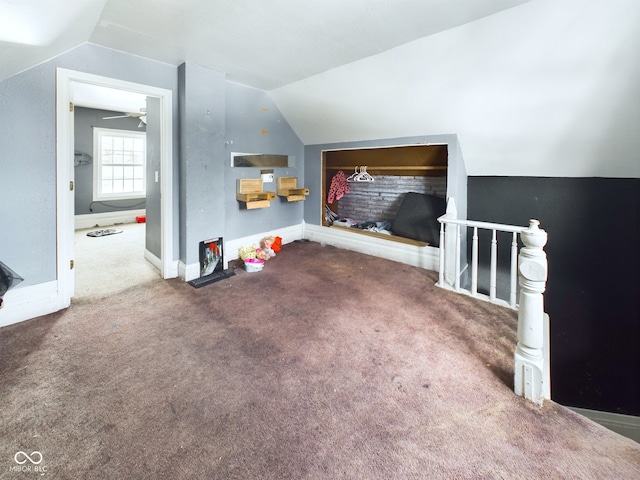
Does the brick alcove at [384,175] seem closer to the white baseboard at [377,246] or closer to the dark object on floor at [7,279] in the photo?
the white baseboard at [377,246]

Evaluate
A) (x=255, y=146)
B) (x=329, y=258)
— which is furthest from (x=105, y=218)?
(x=329, y=258)

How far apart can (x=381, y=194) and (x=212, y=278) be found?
2.94 m

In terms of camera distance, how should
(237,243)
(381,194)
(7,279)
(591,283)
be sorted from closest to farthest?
1. (7,279)
2. (591,283)
3. (237,243)
4. (381,194)

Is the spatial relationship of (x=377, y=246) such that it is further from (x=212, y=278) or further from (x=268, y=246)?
(x=212, y=278)

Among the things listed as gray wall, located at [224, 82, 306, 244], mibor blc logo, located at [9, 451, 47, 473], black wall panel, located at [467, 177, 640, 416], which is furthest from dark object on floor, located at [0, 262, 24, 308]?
black wall panel, located at [467, 177, 640, 416]

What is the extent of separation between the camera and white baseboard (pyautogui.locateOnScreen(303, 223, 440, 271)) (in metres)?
3.81

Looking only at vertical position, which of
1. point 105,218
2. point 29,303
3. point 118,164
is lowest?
point 29,303

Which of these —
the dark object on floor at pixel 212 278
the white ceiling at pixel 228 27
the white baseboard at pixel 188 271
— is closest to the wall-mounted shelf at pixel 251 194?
the dark object on floor at pixel 212 278

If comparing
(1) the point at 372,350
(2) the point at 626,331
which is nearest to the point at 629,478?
(1) the point at 372,350

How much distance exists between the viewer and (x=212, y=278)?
3.33 m

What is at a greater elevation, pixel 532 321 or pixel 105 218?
pixel 105 218

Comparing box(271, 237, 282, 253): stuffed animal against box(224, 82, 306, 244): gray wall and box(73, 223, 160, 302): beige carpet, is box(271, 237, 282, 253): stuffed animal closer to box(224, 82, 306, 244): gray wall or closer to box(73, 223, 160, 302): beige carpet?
box(224, 82, 306, 244): gray wall

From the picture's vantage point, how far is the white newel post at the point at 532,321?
1.56 m

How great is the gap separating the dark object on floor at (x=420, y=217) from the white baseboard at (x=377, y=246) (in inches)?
7.5
